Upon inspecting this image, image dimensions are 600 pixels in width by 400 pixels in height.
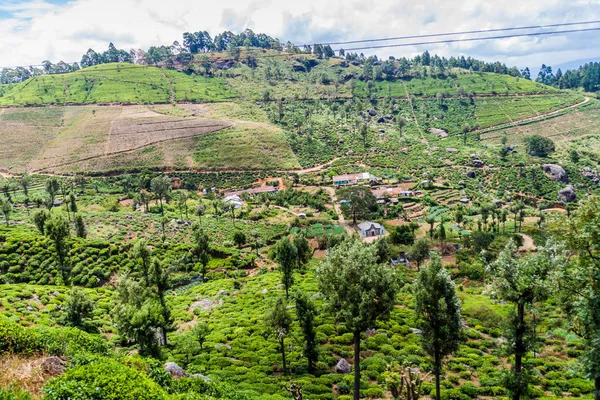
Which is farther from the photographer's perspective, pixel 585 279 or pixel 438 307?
pixel 438 307

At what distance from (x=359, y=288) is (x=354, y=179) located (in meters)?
102

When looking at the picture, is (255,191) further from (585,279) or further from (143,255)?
(585,279)

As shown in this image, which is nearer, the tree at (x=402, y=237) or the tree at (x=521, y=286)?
the tree at (x=521, y=286)

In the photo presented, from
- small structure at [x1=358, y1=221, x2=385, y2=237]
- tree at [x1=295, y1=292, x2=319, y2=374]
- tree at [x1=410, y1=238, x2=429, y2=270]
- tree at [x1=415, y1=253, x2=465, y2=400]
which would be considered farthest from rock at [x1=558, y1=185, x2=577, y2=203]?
tree at [x1=415, y1=253, x2=465, y2=400]

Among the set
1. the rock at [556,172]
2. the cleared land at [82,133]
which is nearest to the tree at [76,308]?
the cleared land at [82,133]

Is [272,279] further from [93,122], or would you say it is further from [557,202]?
[93,122]

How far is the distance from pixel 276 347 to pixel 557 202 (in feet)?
346

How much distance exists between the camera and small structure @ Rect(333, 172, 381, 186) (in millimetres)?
120312

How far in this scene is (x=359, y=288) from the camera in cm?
2070

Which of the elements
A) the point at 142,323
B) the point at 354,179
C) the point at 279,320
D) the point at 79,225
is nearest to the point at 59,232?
the point at 79,225

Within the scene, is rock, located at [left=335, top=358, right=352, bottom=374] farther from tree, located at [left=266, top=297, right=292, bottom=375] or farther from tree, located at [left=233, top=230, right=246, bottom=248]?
tree, located at [left=233, top=230, right=246, bottom=248]

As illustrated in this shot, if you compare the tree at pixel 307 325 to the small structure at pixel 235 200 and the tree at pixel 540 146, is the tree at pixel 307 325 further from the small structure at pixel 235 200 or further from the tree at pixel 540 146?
the tree at pixel 540 146

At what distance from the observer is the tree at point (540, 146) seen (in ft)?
427

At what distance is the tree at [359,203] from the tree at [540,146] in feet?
238
